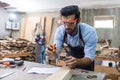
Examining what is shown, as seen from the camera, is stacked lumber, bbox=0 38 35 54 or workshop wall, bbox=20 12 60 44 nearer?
stacked lumber, bbox=0 38 35 54

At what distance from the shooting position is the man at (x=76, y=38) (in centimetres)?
197

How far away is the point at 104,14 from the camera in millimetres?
6566

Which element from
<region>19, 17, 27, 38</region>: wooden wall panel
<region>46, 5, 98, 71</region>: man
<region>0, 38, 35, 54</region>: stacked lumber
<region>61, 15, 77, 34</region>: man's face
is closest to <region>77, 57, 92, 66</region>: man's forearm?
<region>46, 5, 98, 71</region>: man

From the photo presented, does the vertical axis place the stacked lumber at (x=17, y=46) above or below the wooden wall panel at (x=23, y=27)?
below

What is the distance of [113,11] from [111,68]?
2.94 meters

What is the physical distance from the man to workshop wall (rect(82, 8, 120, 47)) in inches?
169

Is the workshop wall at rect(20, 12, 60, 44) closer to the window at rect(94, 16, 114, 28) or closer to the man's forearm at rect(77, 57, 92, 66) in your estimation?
the window at rect(94, 16, 114, 28)

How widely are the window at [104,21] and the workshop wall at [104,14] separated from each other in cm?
12

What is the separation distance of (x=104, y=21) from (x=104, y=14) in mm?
260

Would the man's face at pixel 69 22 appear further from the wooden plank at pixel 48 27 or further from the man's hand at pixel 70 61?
the wooden plank at pixel 48 27

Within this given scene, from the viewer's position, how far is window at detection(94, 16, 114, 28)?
21.3 feet

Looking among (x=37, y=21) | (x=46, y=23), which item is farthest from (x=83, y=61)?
(x=37, y=21)

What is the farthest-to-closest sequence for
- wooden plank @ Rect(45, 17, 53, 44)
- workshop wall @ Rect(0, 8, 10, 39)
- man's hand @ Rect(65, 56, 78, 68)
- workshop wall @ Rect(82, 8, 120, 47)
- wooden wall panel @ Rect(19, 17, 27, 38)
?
wooden wall panel @ Rect(19, 17, 27, 38) → workshop wall @ Rect(0, 8, 10, 39) → wooden plank @ Rect(45, 17, 53, 44) → workshop wall @ Rect(82, 8, 120, 47) → man's hand @ Rect(65, 56, 78, 68)

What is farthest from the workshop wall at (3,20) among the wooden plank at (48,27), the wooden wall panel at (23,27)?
the wooden plank at (48,27)
